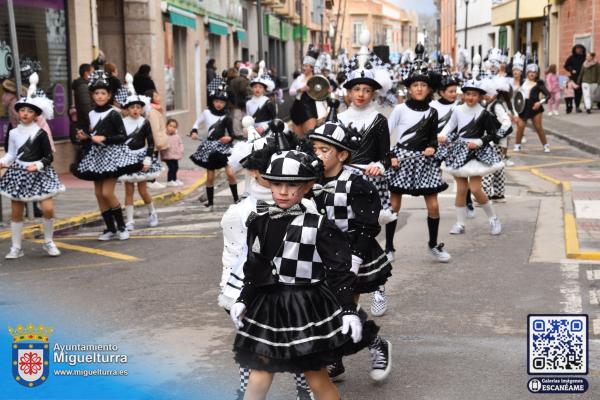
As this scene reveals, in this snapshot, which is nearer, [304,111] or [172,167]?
[172,167]

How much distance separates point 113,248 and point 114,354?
4567 mm

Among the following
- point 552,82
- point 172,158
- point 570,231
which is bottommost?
point 570,231

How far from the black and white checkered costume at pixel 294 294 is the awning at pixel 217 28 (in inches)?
1120

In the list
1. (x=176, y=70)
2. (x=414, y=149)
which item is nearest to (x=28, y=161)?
(x=414, y=149)

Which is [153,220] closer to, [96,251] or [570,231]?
[96,251]

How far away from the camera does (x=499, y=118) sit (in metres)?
11.9

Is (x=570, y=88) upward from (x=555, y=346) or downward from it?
upward

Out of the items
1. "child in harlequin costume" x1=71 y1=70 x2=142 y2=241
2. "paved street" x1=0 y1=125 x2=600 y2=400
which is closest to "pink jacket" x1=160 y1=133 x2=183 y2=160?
"paved street" x1=0 y1=125 x2=600 y2=400

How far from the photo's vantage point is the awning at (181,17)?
26453 mm

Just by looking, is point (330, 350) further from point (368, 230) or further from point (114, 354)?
point (114, 354)

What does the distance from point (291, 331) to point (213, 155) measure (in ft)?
30.6

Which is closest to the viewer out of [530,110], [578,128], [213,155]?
[213,155]

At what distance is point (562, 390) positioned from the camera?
5.77 meters

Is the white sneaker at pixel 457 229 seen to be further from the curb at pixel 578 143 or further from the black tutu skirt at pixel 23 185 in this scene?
the curb at pixel 578 143
